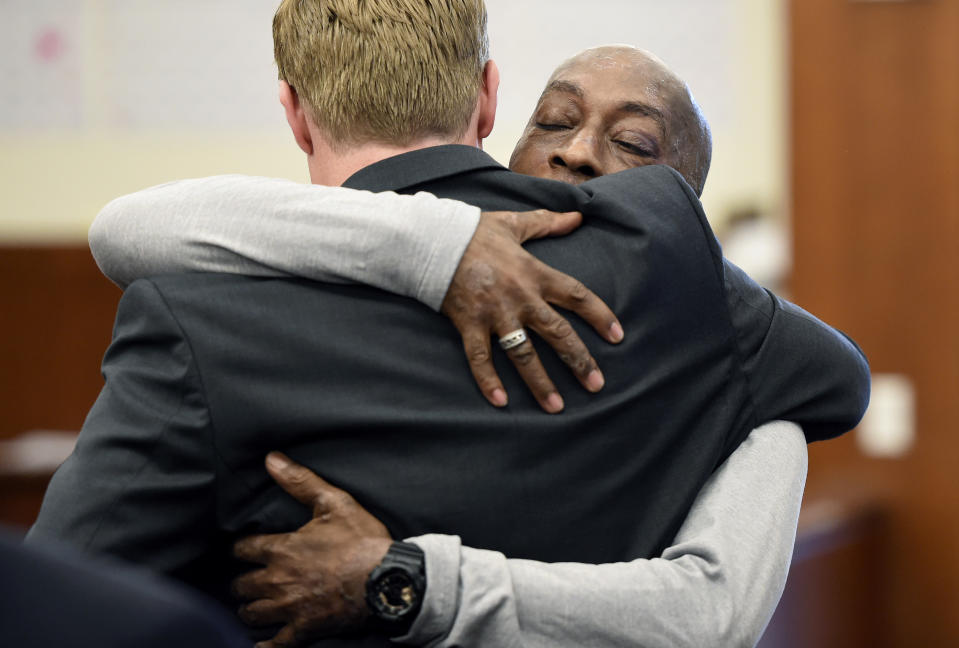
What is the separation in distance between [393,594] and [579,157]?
60 centimetres

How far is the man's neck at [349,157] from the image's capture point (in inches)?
46.4

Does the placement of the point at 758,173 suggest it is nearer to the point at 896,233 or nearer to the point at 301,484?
the point at 896,233

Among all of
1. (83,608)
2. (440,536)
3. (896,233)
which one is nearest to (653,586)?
(440,536)

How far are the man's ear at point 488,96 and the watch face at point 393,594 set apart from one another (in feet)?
1.60

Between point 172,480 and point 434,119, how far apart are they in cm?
45

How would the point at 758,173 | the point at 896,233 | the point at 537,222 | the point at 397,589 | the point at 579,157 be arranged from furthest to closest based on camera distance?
the point at 758,173 → the point at 896,233 → the point at 579,157 → the point at 537,222 → the point at 397,589

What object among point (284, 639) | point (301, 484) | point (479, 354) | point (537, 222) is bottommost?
point (284, 639)

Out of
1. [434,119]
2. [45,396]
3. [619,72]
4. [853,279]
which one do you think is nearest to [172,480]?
[434,119]

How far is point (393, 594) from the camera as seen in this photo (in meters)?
1.01

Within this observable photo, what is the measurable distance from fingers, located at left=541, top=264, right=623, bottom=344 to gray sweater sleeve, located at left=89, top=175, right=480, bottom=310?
0.30ft

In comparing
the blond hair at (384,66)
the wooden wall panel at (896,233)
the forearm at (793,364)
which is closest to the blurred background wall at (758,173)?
the wooden wall panel at (896,233)

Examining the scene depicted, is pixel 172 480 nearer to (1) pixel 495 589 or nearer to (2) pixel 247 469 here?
(2) pixel 247 469

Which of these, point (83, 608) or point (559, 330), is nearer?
point (83, 608)

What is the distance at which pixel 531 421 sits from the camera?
1084mm
